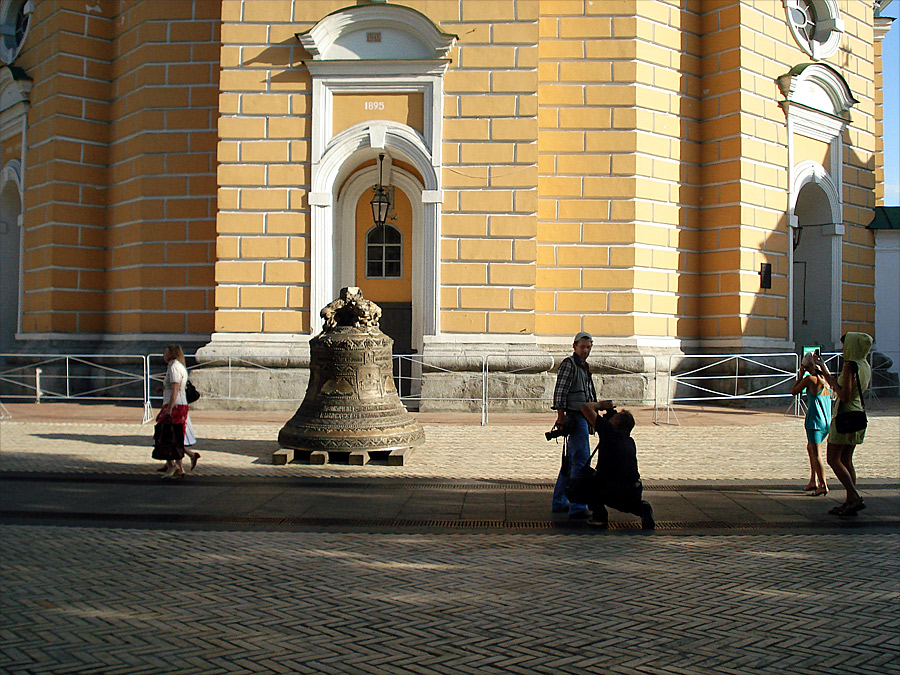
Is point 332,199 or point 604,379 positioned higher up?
point 332,199

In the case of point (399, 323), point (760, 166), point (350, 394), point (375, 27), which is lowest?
point (350, 394)

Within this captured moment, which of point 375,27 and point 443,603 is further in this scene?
point 375,27

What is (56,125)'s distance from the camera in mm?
21172

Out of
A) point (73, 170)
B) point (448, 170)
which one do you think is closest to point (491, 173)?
point (448, 170)

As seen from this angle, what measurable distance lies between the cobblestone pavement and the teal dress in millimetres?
1091

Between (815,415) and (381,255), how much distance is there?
40.1ft

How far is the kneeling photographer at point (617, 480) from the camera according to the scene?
784 cm

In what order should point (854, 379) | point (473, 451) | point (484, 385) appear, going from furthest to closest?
point (484, 385) → point (473, 451) → point (854, 379)

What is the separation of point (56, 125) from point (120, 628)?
19.4 m

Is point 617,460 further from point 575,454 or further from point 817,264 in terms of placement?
point 817,264

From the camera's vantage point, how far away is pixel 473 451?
40.3 feet

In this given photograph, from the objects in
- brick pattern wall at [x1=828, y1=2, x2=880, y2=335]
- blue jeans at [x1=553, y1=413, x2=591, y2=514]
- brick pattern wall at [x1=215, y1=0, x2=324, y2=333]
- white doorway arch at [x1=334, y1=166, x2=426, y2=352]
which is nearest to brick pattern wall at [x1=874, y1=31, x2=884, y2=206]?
brick pattern wall at [x1=828, y1=2, x2=880, y2=335]

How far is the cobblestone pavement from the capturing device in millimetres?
10766

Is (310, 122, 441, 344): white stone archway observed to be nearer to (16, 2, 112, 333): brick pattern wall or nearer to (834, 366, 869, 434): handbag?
(16, 2, 112, 333): brick pattern wall
